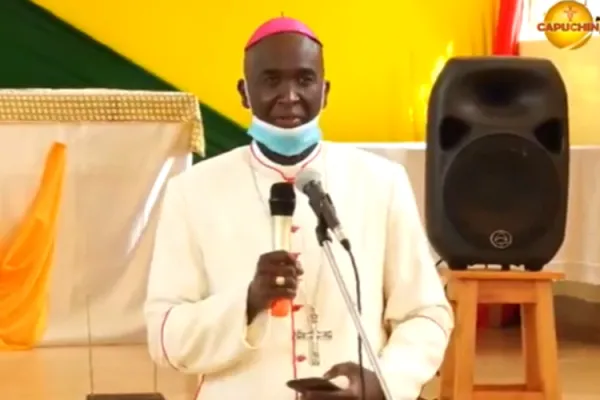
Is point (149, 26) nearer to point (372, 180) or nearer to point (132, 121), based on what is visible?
point (132, 121)

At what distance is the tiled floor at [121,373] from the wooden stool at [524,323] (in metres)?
0.50

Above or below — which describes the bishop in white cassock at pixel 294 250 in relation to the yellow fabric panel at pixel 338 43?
below

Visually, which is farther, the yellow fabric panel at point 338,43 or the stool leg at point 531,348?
the yellow fabric panel at point 338,43

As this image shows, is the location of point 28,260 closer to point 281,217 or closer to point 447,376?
point 447,376

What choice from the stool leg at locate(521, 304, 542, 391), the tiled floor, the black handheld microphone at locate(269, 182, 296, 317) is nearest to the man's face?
the black handheld microphone at locate(269, 182, 296, 317)

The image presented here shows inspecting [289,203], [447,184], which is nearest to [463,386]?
[447,184]

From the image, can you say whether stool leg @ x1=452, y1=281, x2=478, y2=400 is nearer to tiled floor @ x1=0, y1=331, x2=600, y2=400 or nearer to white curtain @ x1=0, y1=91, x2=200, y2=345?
tiled floor @ x1=0, y1=331, x2=600, y2=400

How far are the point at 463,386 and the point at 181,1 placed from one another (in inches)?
101

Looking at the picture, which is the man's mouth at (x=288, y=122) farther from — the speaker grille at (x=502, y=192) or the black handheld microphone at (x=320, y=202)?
the speaker grille at (x=502, y=192)

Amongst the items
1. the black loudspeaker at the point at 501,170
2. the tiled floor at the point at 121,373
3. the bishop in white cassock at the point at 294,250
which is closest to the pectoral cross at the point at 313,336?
the bishop in white cassock at the point at 294,250

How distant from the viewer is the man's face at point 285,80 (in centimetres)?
163

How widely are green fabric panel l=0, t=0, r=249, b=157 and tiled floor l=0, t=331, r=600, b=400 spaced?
1224mm

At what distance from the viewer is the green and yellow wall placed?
4812 millimetres

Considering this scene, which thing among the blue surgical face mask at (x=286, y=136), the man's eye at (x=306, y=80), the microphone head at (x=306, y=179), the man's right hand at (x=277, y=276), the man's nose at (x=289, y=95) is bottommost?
the man's right hand at (x=277, y=276)
